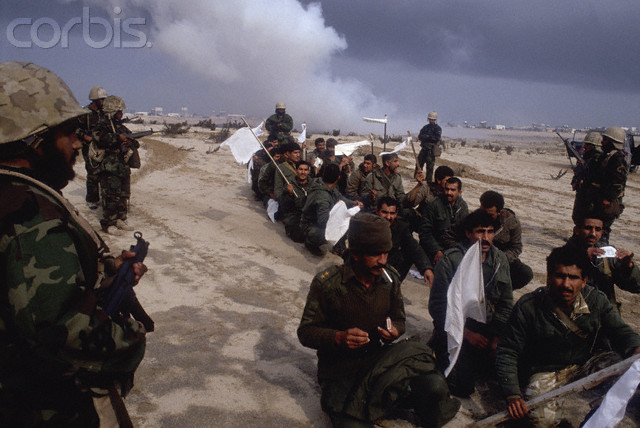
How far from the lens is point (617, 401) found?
2332 millimetres

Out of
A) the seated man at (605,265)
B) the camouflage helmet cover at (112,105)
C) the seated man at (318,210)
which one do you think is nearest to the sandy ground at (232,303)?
the seated man at (318,210)

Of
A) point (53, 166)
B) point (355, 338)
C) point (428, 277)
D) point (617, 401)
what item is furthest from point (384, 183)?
point (53, 166)

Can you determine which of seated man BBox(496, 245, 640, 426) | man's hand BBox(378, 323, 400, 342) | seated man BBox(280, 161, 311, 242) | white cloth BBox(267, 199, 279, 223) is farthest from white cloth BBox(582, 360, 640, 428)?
white cloth BBox(267, 199, 279, 223)

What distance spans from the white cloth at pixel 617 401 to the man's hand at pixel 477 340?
41.5 inches

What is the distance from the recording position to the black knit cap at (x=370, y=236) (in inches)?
102

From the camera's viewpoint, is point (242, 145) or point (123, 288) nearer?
point (123, 288)

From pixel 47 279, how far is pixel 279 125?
936 cm

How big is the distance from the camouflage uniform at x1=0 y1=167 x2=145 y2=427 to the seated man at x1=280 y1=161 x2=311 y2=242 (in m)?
5.48

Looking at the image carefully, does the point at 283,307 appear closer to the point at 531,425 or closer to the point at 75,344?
the point at 531,425

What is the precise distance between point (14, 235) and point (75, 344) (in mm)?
361

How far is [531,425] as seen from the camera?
9.14 feet

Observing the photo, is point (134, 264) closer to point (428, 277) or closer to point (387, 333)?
point (387, 333)

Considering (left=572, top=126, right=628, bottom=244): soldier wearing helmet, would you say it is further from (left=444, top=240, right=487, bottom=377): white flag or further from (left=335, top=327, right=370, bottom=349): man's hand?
(left=335, top=327, right=370, bottom=349): man's hand

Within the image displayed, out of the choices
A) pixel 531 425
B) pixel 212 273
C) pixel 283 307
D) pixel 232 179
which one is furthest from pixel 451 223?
pixel 232 179
